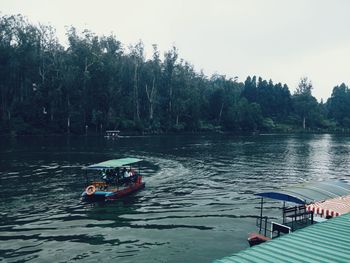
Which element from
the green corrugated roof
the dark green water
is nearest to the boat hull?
the dark green water

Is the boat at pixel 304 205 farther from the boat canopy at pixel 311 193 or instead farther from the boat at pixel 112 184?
the boat at pixel 112 184

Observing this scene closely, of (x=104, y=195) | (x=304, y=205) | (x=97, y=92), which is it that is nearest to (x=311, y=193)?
(x=304, y=205)

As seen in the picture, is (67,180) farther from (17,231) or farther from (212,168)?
(212,168)

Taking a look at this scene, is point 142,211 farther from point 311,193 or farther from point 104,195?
point 311,193

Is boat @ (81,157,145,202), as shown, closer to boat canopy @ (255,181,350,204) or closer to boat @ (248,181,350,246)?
boat @ (248,181,350,246)

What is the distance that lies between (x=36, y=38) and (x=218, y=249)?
116544 mm

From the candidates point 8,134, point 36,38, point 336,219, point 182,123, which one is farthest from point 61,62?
point 336,219

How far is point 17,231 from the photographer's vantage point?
2508cm

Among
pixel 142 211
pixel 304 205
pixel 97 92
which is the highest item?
pixel 97 92

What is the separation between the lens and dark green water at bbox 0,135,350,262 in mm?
22109

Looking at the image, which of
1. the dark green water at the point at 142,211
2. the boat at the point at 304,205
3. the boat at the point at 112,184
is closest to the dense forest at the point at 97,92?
the dark green water at the point at 142,211

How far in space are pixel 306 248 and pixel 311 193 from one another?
36.9ft

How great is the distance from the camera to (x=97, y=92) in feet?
395

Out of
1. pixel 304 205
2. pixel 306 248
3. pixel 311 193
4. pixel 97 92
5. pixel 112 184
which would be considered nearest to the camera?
pixel 306 248
